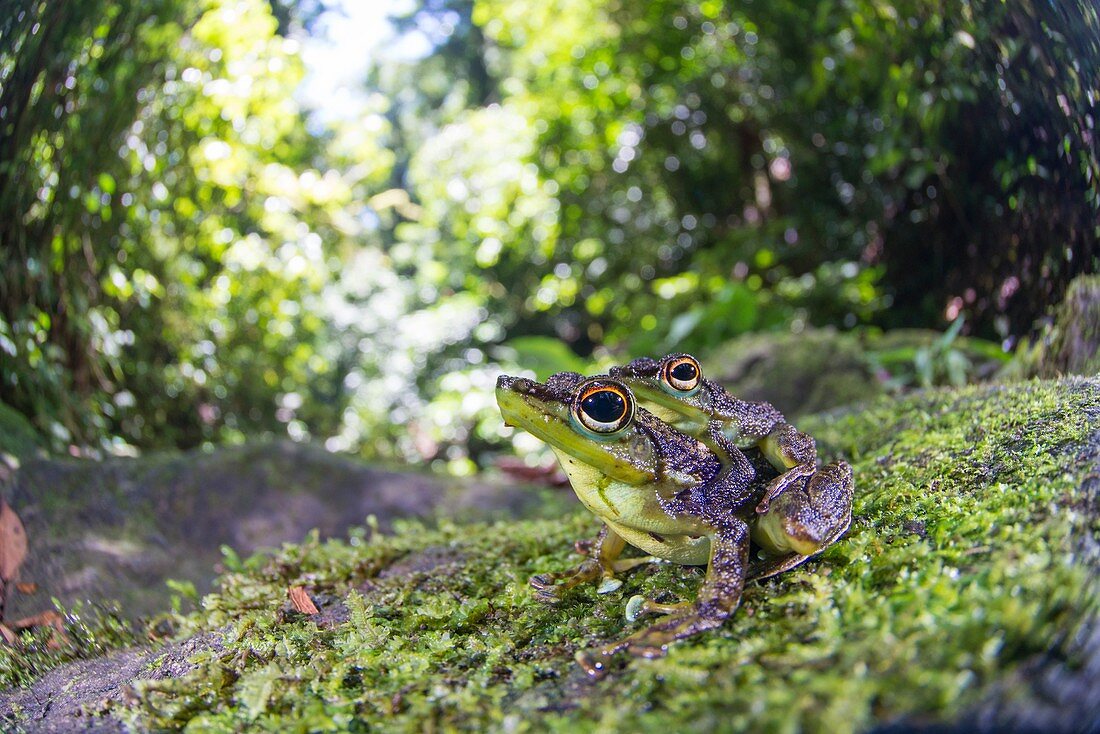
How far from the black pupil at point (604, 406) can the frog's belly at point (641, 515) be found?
130mm

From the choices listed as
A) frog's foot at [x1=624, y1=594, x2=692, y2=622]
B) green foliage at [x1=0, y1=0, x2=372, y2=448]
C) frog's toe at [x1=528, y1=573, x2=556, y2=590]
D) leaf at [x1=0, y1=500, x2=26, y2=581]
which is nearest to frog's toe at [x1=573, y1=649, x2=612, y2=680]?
frog's foot at [x1=624, y1=594, x2=692, y2=622]

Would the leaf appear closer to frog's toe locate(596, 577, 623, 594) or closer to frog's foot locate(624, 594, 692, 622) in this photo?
frog's toe locate(596, 577, 623, 594)

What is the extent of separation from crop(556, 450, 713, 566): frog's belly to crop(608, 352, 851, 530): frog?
0.85 feet

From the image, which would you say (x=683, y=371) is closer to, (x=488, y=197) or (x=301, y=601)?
(x=301, y=601)

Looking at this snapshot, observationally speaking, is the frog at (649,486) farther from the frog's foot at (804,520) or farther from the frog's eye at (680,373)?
the frog's eye at (680,373)

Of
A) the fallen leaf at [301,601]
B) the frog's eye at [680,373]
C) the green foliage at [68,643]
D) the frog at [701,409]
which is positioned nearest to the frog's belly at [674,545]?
the frog at [701,409]

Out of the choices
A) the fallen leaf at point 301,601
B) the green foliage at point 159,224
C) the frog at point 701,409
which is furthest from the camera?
the green foliage at point 159,224

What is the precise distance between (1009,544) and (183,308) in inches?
174

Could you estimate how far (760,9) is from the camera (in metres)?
5.31

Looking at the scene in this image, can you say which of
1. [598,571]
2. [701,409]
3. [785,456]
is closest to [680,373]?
[701,409]

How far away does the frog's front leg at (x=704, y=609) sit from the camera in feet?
4.53

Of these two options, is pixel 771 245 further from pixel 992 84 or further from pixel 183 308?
pixel 183 308

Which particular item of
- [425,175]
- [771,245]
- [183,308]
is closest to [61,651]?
[183,308]

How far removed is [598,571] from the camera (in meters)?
1.89
